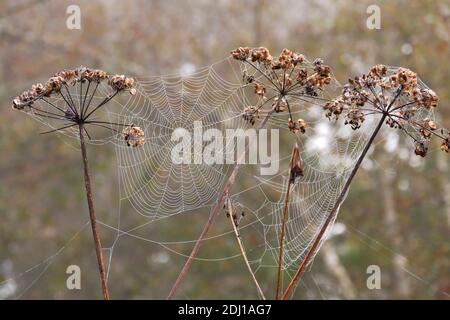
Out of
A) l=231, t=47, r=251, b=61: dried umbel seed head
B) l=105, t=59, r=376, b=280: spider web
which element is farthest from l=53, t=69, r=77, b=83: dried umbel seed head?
l=105, t=59, r=376, b=280: spider web

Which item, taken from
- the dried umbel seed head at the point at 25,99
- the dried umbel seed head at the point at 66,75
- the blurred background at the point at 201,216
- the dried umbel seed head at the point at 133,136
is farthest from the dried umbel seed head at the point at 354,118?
the blurred background at the point at 201,216

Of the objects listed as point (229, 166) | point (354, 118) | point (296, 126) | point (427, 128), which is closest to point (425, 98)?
point (427, 128)

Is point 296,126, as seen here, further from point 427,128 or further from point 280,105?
point 427,128

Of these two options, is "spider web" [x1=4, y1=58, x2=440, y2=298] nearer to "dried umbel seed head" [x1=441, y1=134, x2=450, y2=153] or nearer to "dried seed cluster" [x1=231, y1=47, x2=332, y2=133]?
"dried seed cluster" [x1=231, y1=47, x2=332, y2=133]

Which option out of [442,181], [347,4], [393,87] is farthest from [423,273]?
[393,87]

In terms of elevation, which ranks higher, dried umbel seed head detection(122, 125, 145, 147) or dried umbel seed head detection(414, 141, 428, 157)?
dried umbel seed head detection(122, 125, 145, 147)

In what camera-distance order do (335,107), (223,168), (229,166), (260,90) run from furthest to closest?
(229,166), (223,168), (260,90), (335,107)
